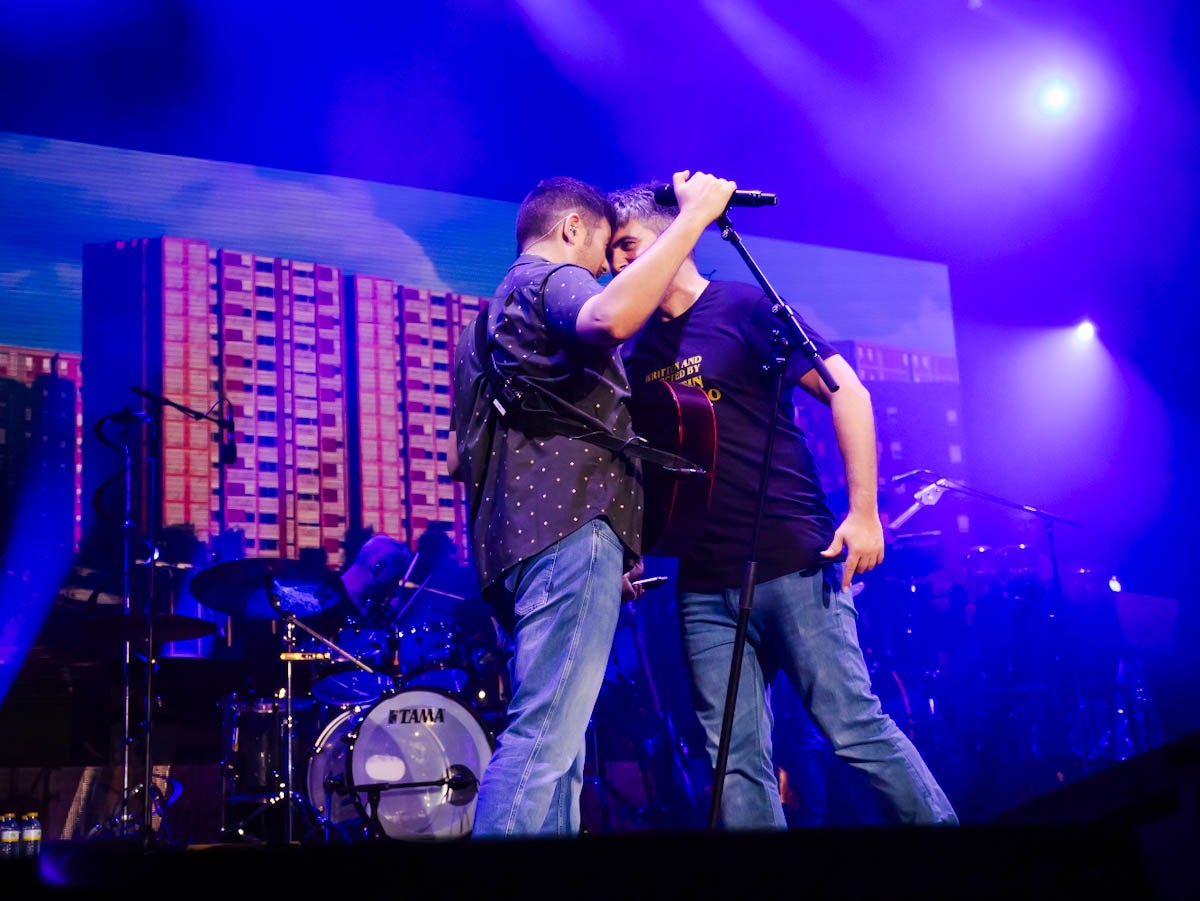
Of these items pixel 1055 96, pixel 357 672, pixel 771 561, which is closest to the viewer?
pixel 771 561

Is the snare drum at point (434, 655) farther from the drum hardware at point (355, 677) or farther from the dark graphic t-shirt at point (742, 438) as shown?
the dark graphic t-shirt at point (742, 438)

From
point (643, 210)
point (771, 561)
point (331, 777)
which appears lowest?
point (331, 777)

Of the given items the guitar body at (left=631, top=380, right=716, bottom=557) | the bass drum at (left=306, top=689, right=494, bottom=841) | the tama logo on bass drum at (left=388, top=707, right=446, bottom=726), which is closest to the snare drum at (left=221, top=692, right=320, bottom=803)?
the bass drum at (left=306, top=689, right=494, bottom=841)

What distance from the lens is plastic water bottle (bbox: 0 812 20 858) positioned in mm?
4889

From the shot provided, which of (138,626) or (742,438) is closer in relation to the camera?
(742,438)

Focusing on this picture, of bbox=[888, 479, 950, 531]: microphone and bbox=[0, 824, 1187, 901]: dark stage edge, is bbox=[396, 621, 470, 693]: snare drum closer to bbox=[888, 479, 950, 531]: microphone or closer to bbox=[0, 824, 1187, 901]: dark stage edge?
bbox=[888, 479, 950, 531]: microphone

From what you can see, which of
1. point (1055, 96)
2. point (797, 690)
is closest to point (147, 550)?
point (797, 690)

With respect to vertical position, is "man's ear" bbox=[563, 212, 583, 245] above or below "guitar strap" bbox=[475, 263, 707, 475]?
above

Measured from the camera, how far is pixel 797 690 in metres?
2.56

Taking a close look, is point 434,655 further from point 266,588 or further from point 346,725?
point 266,588

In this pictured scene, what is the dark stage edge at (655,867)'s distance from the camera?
2.75 ft

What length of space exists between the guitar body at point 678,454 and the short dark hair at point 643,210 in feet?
1.86

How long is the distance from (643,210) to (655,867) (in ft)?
7.67

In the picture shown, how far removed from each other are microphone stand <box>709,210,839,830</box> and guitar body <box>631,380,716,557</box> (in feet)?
0.45
